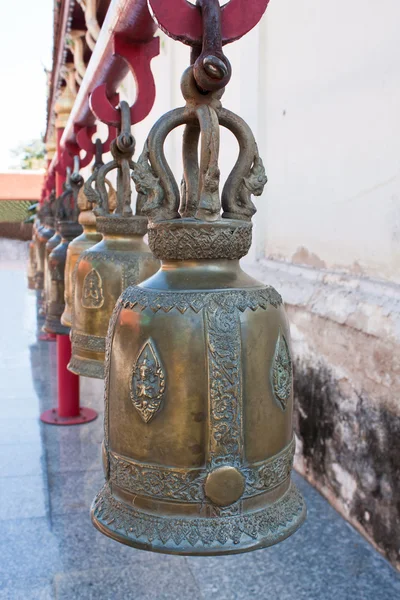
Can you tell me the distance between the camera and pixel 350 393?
108 inches

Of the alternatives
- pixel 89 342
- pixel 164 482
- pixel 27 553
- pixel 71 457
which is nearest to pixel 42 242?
pixel 71 457

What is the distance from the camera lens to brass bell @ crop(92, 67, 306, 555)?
89 cm

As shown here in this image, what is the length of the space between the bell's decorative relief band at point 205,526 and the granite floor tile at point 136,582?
1507 mm

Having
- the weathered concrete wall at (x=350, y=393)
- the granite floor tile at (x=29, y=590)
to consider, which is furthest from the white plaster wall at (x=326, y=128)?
the granite floor tile at (x=29, y=590)

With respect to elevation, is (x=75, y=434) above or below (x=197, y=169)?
below

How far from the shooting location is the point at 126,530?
95 centimetres

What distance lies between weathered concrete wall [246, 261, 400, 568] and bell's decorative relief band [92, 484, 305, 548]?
1.52 metres

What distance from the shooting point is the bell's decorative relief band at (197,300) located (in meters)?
0.91

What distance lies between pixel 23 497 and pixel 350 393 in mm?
1714

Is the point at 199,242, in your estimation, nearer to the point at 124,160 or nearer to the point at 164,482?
the point at 164,482

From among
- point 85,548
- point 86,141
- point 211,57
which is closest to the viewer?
point 211,57

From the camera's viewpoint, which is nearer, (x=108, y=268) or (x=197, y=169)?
(x=197, y=169)

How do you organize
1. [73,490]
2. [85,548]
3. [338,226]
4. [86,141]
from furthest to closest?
[73,490] < [338,226] < [85,548] < [86,141]

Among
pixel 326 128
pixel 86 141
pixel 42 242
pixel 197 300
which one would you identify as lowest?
pixel 42 242
